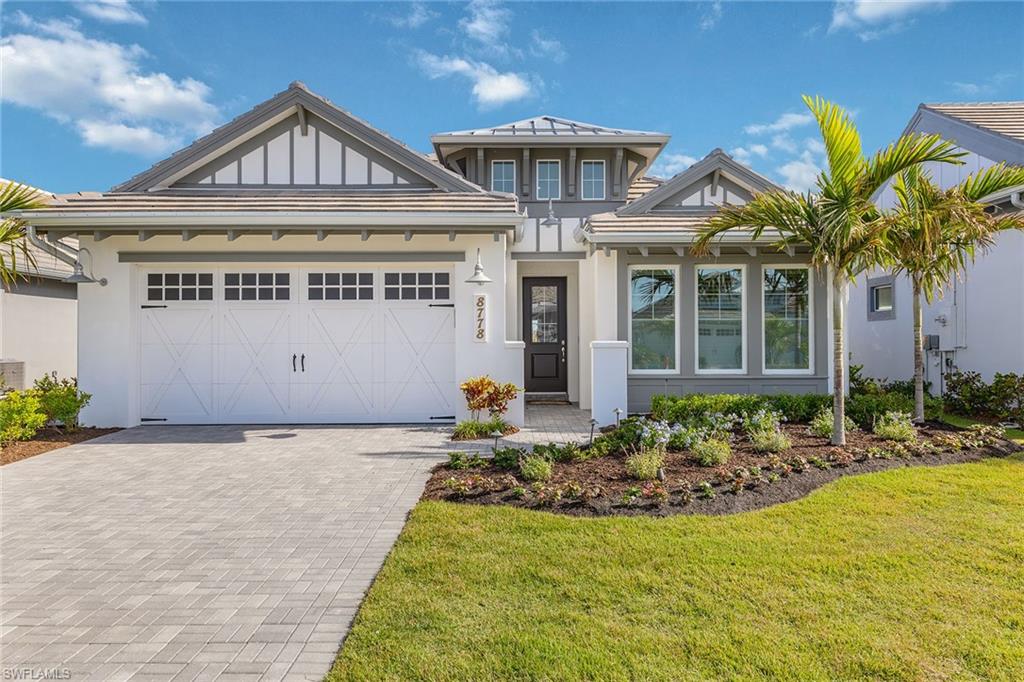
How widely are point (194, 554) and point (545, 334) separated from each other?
9.96 meters

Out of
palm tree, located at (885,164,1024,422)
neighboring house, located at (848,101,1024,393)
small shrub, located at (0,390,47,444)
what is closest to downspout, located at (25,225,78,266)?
small shrub, located at (0,390,47,444)

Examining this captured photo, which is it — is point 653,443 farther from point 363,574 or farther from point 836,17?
point 836,17

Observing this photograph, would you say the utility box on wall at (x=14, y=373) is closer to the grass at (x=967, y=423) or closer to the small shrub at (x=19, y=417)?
the small shrub at (x=19, y=417)

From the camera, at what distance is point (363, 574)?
4121 mm

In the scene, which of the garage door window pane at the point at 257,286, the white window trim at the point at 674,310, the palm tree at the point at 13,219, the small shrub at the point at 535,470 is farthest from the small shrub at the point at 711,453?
the palm tree at the point at 13,219

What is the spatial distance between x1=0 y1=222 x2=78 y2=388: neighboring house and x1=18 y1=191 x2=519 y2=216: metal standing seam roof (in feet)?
11.6

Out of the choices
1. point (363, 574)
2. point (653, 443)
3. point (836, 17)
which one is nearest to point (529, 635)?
point (363, 574)

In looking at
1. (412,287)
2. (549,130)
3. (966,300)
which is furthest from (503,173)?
(966,300)

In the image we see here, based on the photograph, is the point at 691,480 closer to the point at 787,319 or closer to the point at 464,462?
the point at 464,462

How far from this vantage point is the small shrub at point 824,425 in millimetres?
8180

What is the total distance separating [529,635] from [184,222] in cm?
883

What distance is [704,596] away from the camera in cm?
365

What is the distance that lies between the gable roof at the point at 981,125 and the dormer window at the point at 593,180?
7390 mm

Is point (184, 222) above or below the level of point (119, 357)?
above
